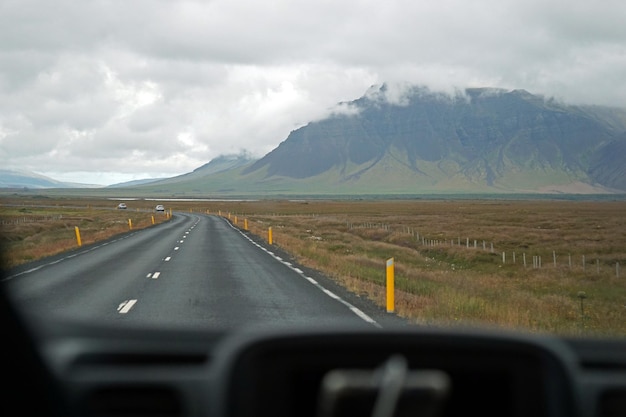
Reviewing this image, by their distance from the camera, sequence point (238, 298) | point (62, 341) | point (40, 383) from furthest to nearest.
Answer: point (238, 298) → point (62, 341) → point (40, 383)

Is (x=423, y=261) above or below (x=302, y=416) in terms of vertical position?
below

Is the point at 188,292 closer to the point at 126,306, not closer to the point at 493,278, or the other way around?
the point at 126,306

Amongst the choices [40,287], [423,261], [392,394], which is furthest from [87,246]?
[392,394]

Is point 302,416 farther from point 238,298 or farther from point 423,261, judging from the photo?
point 423,261

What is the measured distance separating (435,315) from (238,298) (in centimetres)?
425

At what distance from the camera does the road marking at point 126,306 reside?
13.0m

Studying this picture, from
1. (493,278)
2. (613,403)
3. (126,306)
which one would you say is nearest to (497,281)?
(493,278)

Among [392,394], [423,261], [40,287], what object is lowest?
[423,261]

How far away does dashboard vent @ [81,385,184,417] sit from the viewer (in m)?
3.10

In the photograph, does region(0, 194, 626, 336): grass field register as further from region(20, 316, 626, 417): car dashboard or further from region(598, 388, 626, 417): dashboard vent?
region(598, 388, 626, 417): dashboard vent

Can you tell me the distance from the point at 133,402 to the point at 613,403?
2.04 metres

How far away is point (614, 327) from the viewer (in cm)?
1311

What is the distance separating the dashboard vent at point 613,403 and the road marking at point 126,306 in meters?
10.7

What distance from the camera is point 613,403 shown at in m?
3.20
